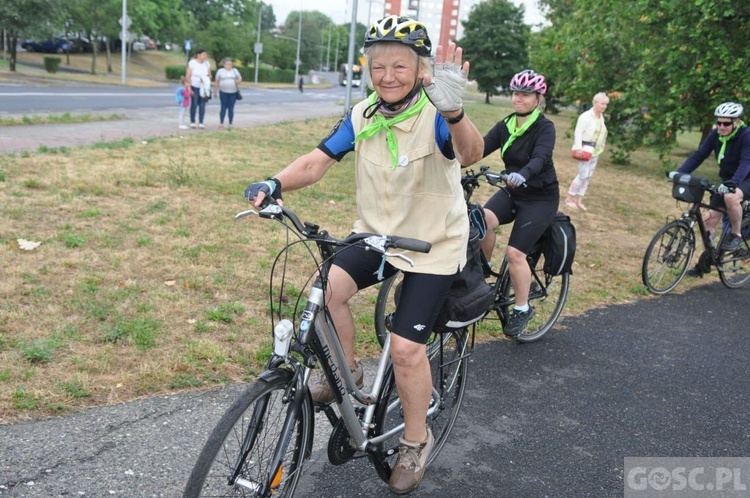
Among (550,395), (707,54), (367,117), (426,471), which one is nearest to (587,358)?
(550,395)

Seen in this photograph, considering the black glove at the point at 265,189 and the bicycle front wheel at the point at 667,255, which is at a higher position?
the black glove at the point at 265,189

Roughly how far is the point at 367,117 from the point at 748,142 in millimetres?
5504

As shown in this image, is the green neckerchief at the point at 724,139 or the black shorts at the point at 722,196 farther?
the black shorts at the point at 722,196

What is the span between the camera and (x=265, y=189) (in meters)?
2.75

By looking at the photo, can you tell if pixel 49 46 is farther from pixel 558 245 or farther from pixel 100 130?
pixel 558 245

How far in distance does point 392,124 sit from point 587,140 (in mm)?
9453

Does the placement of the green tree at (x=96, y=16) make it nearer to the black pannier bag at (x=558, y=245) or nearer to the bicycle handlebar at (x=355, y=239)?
the black pannier bag at (x=558, y=245)

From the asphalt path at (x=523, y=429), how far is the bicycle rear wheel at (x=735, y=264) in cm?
197

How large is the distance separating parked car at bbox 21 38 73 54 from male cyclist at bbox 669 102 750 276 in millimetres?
54228

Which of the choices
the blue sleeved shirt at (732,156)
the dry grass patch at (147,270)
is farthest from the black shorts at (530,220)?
the blue sleeved shirt at (732,156)

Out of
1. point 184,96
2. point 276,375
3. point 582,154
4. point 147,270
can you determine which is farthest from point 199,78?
point 276,375

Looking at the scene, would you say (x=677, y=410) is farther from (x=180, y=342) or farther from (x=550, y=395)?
(x=180, y=342)

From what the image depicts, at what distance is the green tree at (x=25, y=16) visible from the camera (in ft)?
114

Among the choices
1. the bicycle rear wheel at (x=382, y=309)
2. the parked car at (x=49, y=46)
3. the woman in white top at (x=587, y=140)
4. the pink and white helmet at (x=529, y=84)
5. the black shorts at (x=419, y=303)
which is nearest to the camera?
the black shorts at (x=419, y=303)
